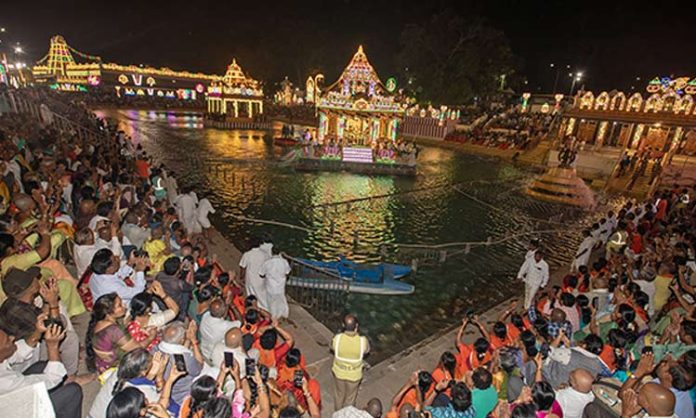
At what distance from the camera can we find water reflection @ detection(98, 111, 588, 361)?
7.92 m

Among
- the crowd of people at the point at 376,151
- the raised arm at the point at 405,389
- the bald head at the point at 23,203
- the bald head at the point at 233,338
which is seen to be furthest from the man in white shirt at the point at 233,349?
the crowd of people at the point at 376,151

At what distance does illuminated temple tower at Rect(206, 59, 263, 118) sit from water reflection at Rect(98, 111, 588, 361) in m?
19.9

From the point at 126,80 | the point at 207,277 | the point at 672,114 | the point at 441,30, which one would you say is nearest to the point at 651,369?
the point at 207,277

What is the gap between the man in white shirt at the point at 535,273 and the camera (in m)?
7.01

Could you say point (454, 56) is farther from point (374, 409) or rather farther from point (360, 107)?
point (374, 409)

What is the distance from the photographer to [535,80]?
203ft

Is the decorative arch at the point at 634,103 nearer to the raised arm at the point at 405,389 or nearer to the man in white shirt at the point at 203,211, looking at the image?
the man in white shirt at the point at 203,211

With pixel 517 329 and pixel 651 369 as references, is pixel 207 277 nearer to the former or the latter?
pixel 517 329

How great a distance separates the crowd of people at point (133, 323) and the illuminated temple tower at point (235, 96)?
37.5 m

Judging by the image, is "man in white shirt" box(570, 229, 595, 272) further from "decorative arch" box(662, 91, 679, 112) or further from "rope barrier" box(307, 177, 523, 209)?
"decorative arch" box(662, 91, 679, 112)

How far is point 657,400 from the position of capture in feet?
9.26

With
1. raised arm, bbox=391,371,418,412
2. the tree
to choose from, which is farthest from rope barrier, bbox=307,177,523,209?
the tree

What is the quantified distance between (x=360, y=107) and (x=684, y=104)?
75.3 ft

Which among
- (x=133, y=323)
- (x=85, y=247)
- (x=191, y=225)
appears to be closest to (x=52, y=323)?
(x=133, y=323)
